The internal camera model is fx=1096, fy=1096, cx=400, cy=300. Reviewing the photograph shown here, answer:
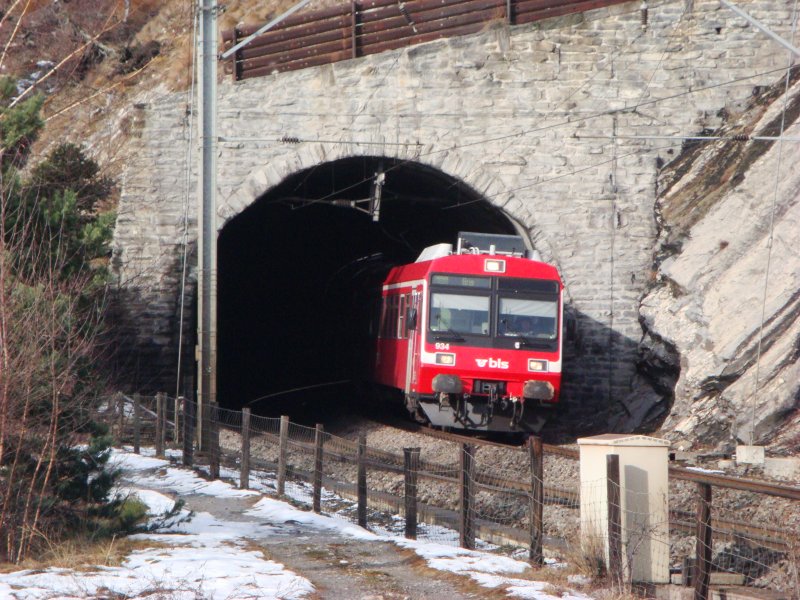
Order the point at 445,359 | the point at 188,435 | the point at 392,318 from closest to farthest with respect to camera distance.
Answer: the point at 188,435, the point at 445,359, the point at 392,318

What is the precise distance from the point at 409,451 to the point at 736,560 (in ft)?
9.85

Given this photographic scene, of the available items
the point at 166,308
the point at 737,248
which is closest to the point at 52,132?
the point at 166,308

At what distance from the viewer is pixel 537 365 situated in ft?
56.6

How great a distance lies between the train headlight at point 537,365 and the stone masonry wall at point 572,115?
12.3ft

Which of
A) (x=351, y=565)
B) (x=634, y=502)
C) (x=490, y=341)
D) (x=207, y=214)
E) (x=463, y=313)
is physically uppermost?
(x=207, y=214)

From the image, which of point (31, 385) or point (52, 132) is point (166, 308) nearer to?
point (52, 132)

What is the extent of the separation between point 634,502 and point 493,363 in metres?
9.44

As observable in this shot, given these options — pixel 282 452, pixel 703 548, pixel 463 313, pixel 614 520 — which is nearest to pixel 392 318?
pixel 463 313

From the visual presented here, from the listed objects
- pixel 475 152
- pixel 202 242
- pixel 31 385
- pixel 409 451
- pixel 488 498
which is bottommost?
pixel 488 498

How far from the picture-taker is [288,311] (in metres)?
34.7

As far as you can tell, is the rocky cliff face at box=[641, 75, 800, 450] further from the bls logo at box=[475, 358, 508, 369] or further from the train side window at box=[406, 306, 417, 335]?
the train side window at box=[406, 306, 417, 335]

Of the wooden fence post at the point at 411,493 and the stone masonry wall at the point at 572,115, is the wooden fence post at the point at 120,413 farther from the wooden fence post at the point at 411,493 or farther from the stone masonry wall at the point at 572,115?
the wooden fence post at the point at 411,493

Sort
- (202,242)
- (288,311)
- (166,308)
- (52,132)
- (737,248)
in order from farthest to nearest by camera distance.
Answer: (288,311) → (52,132) → (166,308) → (737,248) → (202,242)

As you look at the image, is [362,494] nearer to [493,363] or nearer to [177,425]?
[493,363]
